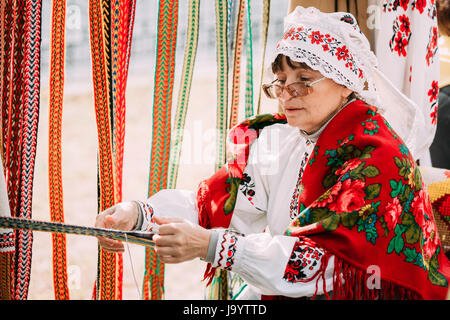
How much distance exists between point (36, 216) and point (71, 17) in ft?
6.28

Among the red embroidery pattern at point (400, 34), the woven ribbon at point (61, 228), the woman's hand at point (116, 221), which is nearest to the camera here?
the woven ribbon at point (61, 228)

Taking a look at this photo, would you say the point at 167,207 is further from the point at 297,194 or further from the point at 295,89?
the point at 295,89

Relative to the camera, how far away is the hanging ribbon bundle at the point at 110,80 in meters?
1.66

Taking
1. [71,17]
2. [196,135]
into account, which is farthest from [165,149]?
[71,17]

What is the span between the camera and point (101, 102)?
172cm

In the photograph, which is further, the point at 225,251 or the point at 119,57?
the point at 119,57

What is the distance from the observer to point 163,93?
1.82m

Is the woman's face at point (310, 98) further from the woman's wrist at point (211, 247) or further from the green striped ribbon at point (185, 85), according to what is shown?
the woman's wrist at point (211, 247)

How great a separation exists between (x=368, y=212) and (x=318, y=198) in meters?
0.16

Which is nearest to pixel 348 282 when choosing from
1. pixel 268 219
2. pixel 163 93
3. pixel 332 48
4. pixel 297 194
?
pixel 297 194

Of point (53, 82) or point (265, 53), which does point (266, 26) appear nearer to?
point (265, 53)

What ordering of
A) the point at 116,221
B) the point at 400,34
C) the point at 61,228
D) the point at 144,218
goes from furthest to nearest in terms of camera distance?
the point at 400,34
the point at 144,218
the point at 116,221
the point at 61,228

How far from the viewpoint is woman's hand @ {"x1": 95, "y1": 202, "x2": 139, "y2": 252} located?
1564 millimetres

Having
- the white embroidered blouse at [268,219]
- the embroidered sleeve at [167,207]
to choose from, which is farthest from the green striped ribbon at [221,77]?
the embroidered sleeve at [167,207]
